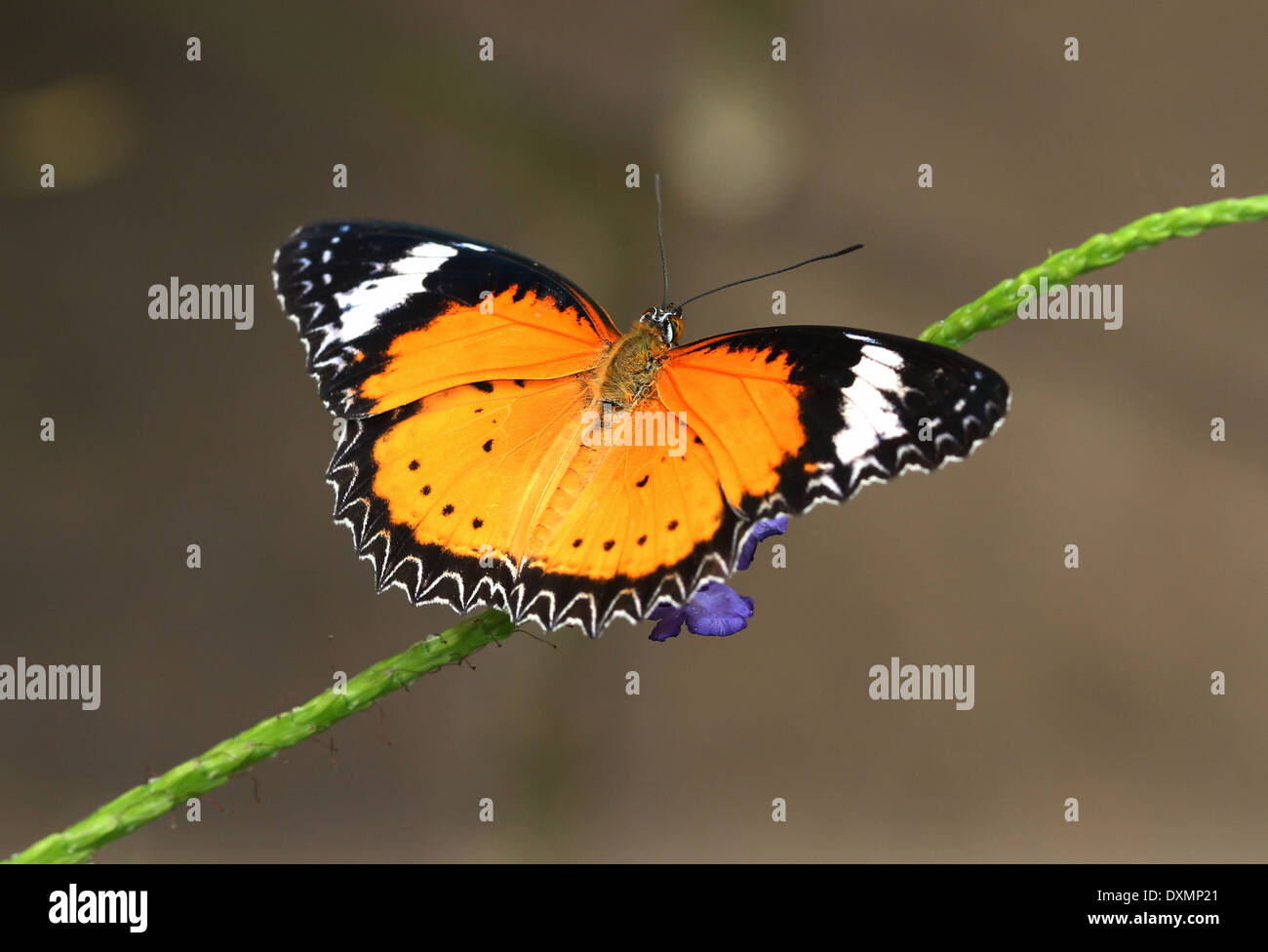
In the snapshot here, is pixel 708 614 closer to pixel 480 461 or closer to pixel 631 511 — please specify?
pixel 631 511

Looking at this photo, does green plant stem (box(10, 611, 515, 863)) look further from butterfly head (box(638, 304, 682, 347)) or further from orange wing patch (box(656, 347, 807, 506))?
butterfly head (box(638, 304, 682, 347))

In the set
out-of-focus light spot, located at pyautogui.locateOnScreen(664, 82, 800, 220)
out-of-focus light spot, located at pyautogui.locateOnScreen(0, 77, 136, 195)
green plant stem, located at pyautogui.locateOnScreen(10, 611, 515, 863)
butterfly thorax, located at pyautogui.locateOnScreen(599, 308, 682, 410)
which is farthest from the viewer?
out-of-focus light spot, located at pyautogui.locateOnScreen(664, 82, 800, 220)

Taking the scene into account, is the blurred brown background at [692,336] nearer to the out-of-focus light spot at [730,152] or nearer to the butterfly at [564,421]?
the out-of-focus light spot at [730,152]

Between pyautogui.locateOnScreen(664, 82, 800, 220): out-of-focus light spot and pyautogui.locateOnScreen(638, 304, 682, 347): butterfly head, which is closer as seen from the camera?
pyautogui.locateOnScreen(638, 304, 682, 347): butterfly head

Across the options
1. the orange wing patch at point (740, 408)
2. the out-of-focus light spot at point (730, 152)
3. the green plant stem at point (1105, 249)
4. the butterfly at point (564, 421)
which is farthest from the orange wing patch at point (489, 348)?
the out-of-focus light spot at point (730, 152)

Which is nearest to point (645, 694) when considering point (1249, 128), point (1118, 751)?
point (1118, 751)

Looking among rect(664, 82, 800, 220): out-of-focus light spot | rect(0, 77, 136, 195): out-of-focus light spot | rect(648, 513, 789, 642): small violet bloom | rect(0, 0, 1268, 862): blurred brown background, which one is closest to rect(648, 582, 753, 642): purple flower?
rect(648, 513, 789, 642): small violet bloom
